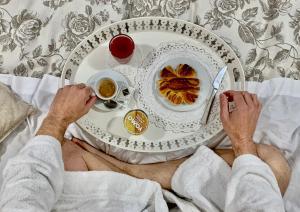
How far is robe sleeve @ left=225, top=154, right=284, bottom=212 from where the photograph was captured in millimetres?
1104

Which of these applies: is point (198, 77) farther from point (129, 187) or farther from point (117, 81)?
point (129, 187)

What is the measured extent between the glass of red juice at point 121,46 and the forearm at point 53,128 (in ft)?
0.87

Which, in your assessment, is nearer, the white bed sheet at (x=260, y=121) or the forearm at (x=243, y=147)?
the forearm at (x=243, y=147)

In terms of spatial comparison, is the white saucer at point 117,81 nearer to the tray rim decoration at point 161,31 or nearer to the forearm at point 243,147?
the tray rim decoration at point 161,31

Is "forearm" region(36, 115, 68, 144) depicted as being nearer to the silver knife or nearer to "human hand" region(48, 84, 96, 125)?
"human hand" region(48, 84, 96, 125)

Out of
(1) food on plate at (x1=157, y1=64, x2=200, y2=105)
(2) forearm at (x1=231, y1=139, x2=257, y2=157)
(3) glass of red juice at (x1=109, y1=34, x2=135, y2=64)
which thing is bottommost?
(2) forearm at (x1=231, y1=139, x2=257, y2=157)

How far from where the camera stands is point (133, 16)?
1.53 meters

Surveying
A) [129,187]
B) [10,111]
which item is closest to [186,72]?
[129,187]

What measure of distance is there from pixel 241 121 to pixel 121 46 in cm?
42

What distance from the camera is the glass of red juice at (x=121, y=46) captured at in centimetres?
140

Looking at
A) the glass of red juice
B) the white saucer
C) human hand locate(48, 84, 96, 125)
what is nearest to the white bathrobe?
human hand locate(48, 84, 96, 125)

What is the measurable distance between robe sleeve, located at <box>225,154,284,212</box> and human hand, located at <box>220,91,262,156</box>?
0.05 meters

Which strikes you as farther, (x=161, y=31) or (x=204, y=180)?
(x=161, y=31)

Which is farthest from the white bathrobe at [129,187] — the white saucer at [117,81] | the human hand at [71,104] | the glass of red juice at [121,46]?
the glass of red juice at [121,46]
